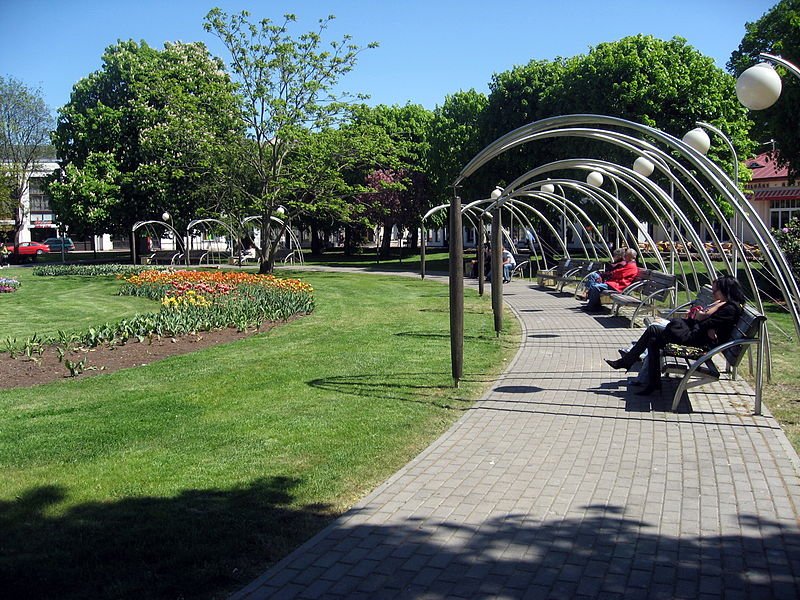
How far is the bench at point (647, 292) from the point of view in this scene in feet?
42.5

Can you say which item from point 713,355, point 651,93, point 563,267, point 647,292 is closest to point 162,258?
point 651,93

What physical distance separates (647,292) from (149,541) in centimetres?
1184

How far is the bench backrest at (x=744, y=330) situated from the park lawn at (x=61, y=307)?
10622 millimetres

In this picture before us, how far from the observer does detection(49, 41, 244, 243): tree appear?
29469mm

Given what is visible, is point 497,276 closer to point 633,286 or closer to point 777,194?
point 633,286

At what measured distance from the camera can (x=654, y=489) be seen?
5176 mm

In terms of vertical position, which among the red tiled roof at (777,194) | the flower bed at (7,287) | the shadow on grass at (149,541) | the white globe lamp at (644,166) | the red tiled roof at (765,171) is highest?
the red tiled roof at (765,171)

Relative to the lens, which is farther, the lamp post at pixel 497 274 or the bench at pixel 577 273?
the bench at pixel 577 273

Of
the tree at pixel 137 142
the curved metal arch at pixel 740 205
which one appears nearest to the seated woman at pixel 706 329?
the curved metal arch at pixel 740 205

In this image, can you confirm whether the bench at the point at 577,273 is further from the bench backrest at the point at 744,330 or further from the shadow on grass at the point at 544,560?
the shadow on grass at the point at 544,560

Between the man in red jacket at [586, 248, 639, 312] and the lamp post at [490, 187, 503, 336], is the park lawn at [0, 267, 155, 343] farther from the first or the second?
the man in red jacket at [586, 248, 639, 312]

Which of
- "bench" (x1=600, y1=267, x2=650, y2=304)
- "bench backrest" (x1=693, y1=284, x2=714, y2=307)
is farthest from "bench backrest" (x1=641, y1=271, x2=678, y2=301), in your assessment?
"bench backrest" (x1=693, y1=284, x2=714, y2=307)

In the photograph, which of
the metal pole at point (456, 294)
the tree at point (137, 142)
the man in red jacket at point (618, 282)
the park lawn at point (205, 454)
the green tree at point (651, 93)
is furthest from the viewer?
the tree at point (137, 142)

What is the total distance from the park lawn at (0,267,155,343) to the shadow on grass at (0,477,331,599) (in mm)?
9207
